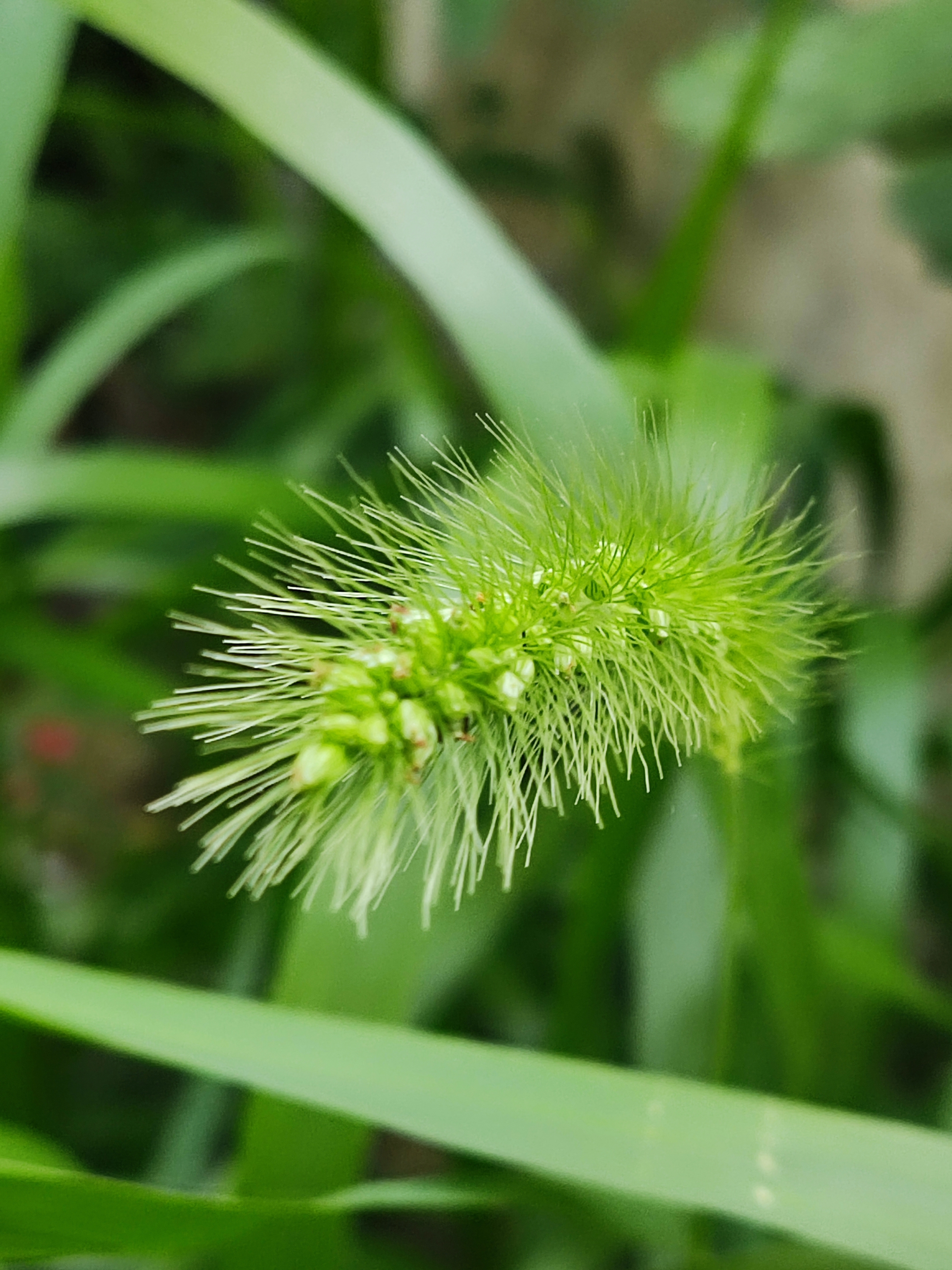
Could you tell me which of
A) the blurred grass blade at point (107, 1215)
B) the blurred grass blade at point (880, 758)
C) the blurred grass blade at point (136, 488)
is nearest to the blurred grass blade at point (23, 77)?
the blurred grass blade at point (136, 488)

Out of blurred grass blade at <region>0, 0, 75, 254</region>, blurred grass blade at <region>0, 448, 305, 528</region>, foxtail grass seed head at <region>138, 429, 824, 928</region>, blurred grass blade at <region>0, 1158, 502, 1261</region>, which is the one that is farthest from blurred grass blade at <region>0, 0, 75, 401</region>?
blurred grass blade at <region>0, 1158, 502, 1261</region>

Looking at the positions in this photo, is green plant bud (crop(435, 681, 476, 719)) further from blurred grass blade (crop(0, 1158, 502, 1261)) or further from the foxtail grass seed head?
blurred grass blade (crop(0, 1158, 502, 1261))

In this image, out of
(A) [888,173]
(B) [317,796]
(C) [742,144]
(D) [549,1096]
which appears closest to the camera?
(B) [317,796]

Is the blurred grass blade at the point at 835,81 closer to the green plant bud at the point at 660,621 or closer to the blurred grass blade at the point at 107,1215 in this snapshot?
the green plant bud at the point at 660,621

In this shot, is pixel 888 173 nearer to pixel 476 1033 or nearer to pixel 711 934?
pixel 711 934

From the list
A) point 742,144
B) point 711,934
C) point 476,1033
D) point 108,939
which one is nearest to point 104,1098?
point 108,939
